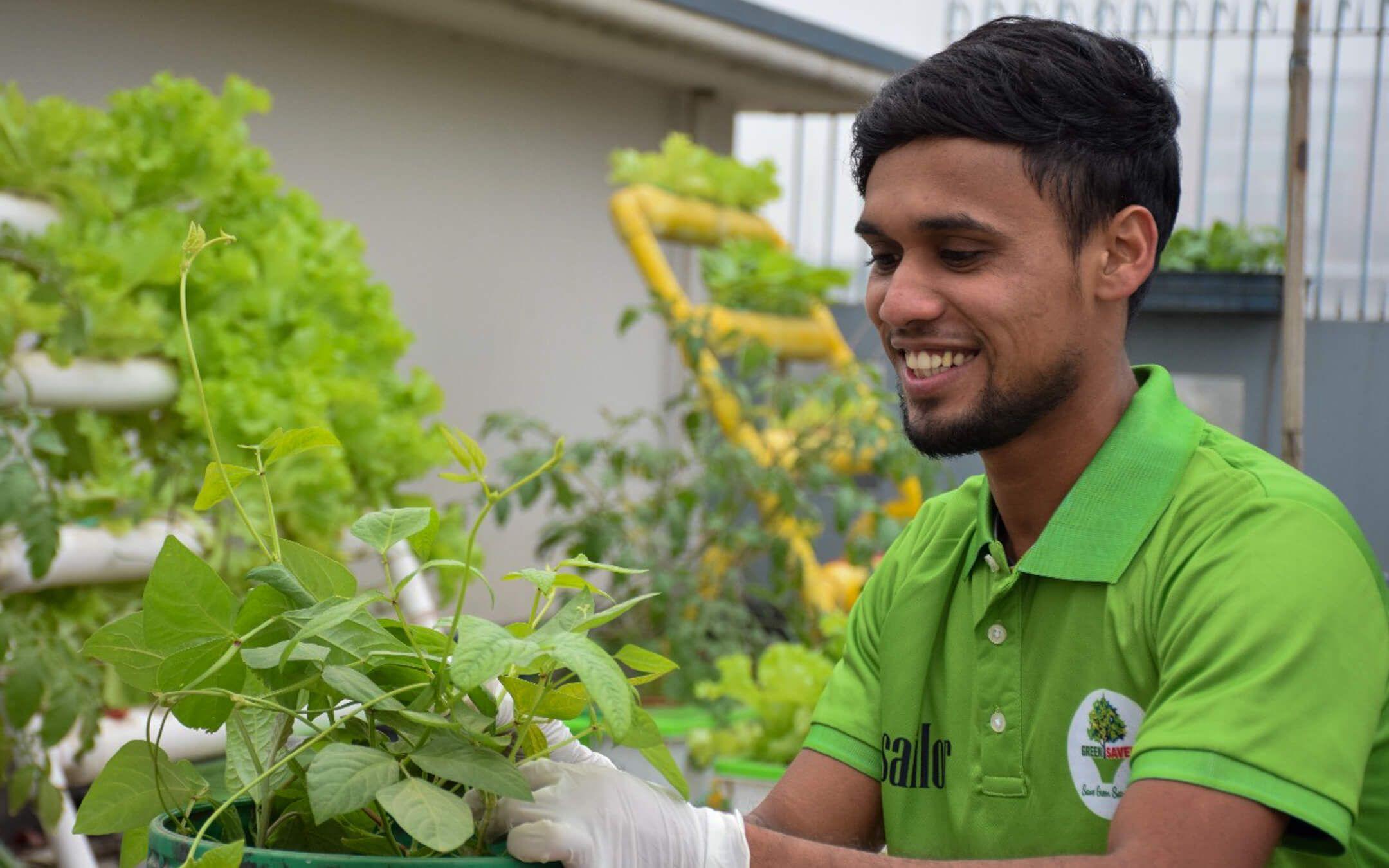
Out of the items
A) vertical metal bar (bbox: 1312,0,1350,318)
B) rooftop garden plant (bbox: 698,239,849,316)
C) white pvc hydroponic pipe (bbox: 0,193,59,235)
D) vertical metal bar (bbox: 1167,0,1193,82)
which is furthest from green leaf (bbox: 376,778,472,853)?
vertical metal bar (bbox: 1312,0,1350,318)

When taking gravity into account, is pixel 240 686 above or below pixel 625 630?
above

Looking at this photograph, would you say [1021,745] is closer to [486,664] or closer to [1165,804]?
[1165,804]

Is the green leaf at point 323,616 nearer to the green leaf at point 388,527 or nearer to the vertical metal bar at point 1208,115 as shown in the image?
the green leaf at point 388,527

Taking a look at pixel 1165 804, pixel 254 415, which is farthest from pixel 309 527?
pixel 1165 804

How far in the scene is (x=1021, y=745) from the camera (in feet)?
4.72

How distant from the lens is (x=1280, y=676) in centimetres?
118

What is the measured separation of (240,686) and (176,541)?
0.12 m

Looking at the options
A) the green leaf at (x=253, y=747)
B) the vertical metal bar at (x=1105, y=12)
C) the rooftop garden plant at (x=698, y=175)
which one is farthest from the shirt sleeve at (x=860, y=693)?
the vertical metal bar at (x=1105, y=12)

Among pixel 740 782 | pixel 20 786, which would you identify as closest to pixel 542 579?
pixel 740 782

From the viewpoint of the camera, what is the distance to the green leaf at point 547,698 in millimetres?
1092

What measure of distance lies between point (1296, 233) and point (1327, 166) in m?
3.16

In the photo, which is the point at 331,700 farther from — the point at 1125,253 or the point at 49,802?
the point at 49,802

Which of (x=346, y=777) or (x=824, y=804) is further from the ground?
(x=346, y=777)

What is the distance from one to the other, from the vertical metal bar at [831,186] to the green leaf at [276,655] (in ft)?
19.2
